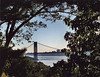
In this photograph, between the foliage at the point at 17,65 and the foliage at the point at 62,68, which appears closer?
the foliage at the point at 62,68

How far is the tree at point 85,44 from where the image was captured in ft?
9.89

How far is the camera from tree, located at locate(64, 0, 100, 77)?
9.89 ft

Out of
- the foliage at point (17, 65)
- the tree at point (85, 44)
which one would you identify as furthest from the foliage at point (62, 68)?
the foliage at point (17, 65)

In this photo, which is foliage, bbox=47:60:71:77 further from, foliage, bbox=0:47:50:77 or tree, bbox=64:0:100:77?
foliage, bbox=0:47:50:77

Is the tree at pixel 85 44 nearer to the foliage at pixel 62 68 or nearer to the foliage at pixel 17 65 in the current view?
the foliage at pixel 62 68

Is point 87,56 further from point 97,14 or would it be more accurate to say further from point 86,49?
point 97,14

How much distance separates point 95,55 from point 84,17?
2.72ft

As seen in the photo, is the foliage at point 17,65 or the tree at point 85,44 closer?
the tree at point 85,44

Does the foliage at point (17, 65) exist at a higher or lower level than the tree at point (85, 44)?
lower

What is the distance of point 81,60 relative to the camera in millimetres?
2990

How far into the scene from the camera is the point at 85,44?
10.1ft

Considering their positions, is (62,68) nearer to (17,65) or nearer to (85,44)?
(85,44)

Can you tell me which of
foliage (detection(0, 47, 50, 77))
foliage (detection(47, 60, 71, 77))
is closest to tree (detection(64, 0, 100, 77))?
foliage (detection(47, 60, 71, 77))

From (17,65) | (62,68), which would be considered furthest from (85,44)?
(17,65)
